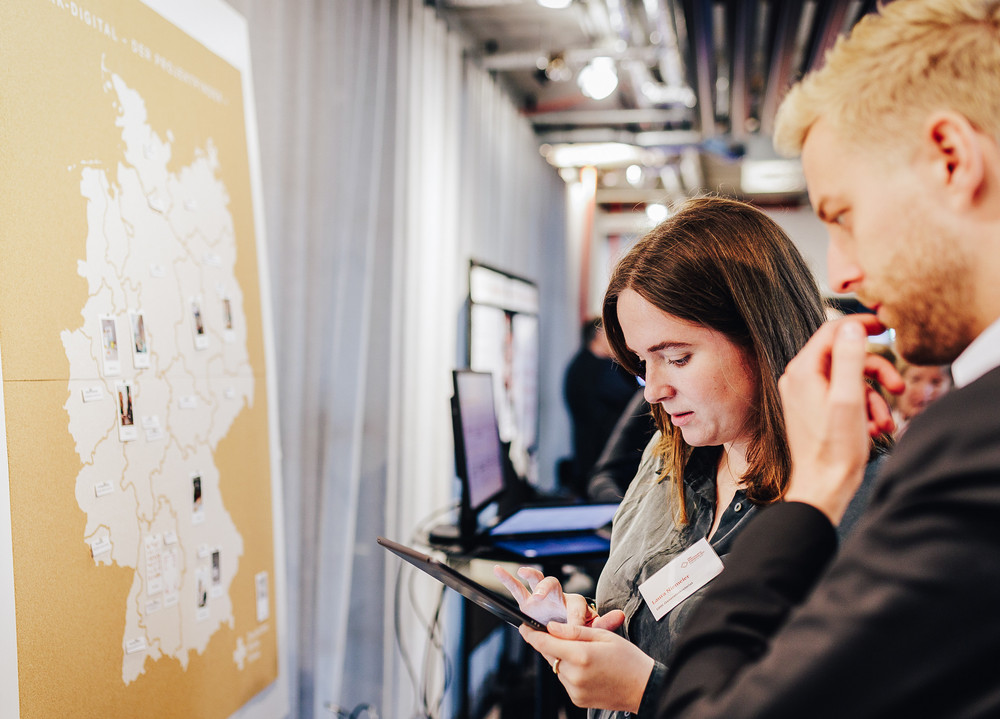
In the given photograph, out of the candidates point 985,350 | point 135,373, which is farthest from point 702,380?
point 135,373

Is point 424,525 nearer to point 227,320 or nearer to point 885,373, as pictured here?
point 227,320

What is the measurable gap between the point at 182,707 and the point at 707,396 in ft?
4.00

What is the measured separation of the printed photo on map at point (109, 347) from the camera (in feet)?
4.29

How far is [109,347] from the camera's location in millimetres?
1319

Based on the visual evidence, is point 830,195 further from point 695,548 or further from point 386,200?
point 386,200

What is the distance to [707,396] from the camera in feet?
3.92

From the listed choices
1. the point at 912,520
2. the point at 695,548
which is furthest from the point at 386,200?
the point at 912,520

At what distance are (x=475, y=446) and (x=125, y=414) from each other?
1.21 m

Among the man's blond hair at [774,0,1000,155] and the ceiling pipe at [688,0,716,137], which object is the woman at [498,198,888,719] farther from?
the ceiling pipe at [688,0,716,137]

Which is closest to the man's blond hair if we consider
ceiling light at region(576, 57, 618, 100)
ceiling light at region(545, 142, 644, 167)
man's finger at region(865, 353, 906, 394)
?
man's finger at region(865, 353, 906, 394)

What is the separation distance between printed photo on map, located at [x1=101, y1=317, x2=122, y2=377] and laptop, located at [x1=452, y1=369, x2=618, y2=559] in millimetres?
1092

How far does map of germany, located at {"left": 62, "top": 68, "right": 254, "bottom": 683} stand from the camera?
129cm

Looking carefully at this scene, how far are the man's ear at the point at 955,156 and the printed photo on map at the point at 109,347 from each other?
1.28 m

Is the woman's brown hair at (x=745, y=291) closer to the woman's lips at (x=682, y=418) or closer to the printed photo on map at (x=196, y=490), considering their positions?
the woman's lips at (x=682, y=418)
